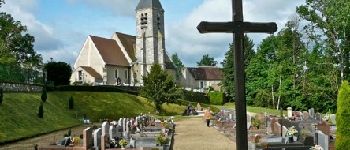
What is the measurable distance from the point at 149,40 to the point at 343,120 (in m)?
69.3

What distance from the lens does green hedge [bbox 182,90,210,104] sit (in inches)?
3177

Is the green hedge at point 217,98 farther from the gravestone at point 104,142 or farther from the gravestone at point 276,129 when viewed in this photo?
the gravestone at point 104,142

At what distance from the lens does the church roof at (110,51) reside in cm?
8081

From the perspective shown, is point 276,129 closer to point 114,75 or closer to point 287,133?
point 287,133

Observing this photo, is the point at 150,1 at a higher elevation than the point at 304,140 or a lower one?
higher

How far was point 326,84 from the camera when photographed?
4828 centimetres

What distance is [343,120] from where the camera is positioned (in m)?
15.6

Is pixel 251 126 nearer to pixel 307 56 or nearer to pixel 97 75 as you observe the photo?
pixel 307 56

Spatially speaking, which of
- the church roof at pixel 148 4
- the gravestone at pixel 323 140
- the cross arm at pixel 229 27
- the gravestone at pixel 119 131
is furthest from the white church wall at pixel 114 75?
the cross arm at pixel 229 27

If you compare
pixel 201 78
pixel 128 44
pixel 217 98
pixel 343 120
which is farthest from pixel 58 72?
pixel 201 78

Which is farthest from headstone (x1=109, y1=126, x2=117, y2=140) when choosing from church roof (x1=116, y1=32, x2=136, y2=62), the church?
church roof (x1=116, y1=32, x2=136, y2=62)

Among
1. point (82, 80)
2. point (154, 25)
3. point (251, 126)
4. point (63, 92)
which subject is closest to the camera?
point (251, 126)

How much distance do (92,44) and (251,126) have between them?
5288cm

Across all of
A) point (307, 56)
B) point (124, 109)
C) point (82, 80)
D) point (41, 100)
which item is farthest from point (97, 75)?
point (307, 56)
